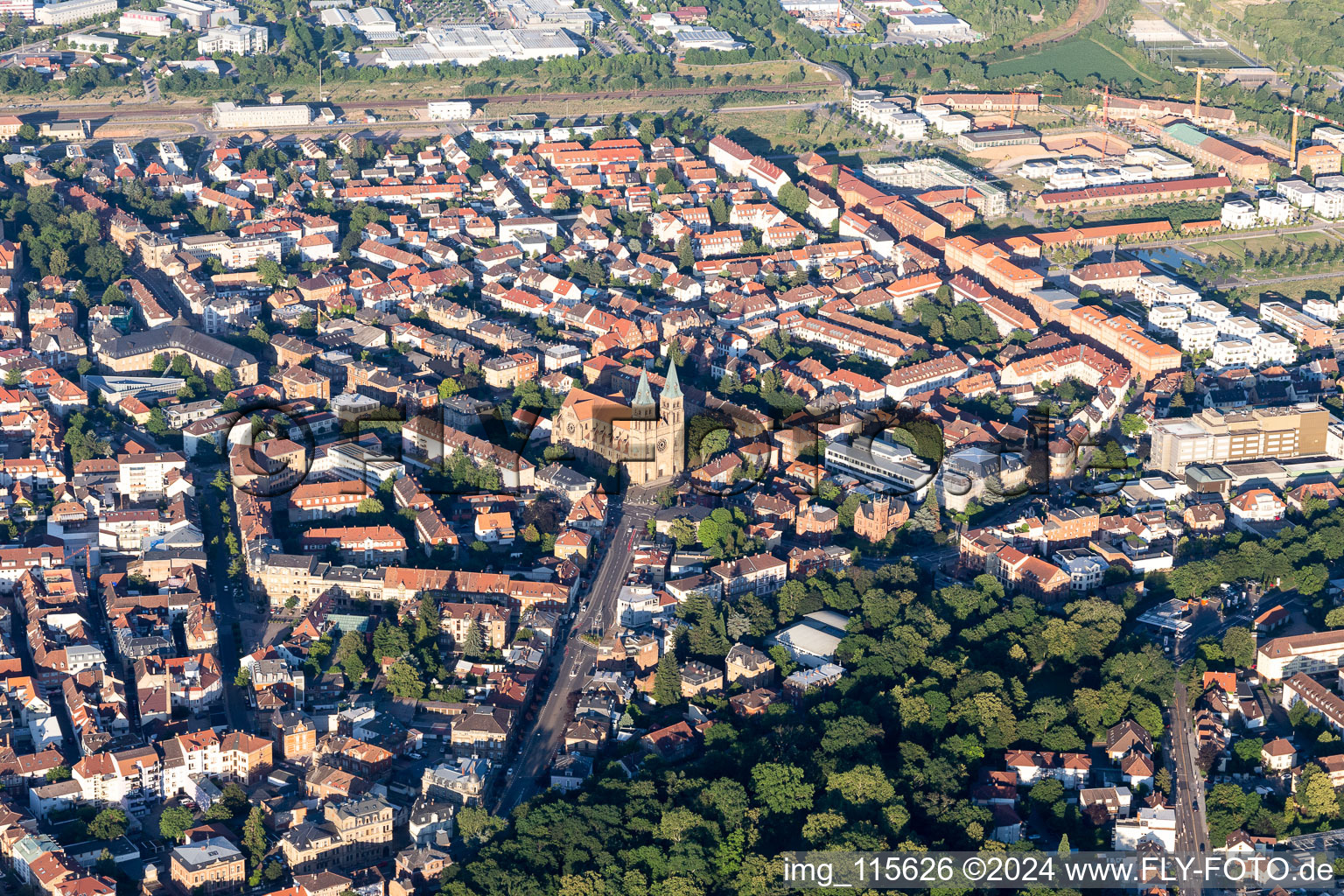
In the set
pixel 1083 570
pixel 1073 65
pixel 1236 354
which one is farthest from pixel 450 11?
pixel 1083 570

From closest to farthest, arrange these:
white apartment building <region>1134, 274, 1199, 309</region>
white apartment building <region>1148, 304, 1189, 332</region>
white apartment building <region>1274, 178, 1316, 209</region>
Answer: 1. white apartment building <region>1148, 304, 1189, 332</region>
2. white apartment building <region>1134, 274, 1199, 309</region>
3. white apartment building <region>1274, 178, 1316, 209</region>

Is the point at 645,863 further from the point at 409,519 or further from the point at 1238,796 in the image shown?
the point at 409,519

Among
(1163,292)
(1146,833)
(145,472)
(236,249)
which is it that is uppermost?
(236,249)

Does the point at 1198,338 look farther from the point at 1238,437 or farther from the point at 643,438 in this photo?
the point at 643,438

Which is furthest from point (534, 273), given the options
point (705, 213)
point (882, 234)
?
point (882, 234)

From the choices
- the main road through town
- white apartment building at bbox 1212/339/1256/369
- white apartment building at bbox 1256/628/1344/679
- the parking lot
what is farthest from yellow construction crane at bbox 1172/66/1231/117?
the main road through town

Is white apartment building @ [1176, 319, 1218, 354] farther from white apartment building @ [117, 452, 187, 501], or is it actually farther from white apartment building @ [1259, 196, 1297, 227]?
white apartment building @ [117, 452, 187, 501]
